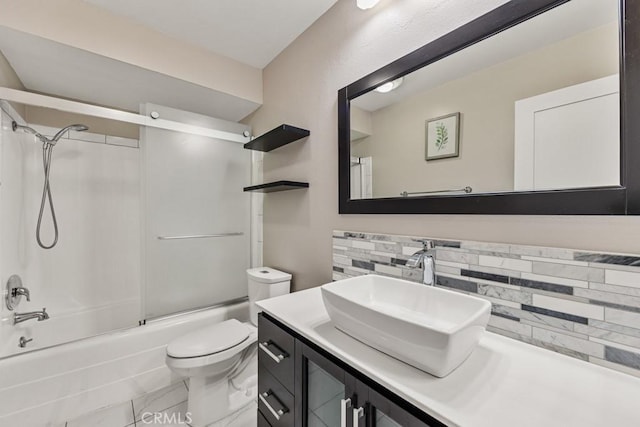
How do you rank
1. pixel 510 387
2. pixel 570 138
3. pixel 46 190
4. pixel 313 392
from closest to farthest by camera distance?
pixel 510 387 → pixel 570 138 → pixel 313 392 → pixel 46 190

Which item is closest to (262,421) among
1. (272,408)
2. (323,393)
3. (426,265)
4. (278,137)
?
(272,408)

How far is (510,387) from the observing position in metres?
0.62

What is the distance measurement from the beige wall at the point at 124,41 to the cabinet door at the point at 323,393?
1.99 metres

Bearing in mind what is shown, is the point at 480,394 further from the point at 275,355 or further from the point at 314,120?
the point at 314,120

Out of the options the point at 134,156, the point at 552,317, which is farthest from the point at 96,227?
the point at 552,317

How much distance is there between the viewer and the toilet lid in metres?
1.40

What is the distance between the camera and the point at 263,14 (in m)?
1.62

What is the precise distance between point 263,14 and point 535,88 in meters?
1.57

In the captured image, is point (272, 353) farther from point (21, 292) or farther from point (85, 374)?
point (21, 292)

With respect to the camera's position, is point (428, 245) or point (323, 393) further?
point (428, 245)

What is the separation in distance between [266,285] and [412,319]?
3.91ft

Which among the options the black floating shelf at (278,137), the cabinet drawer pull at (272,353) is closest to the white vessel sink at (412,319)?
the cabinet drawer pull at (272,353)

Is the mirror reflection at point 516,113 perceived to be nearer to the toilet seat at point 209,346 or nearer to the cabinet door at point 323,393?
the cabinet door at point 323,393

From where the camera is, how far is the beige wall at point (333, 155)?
2.65ft
